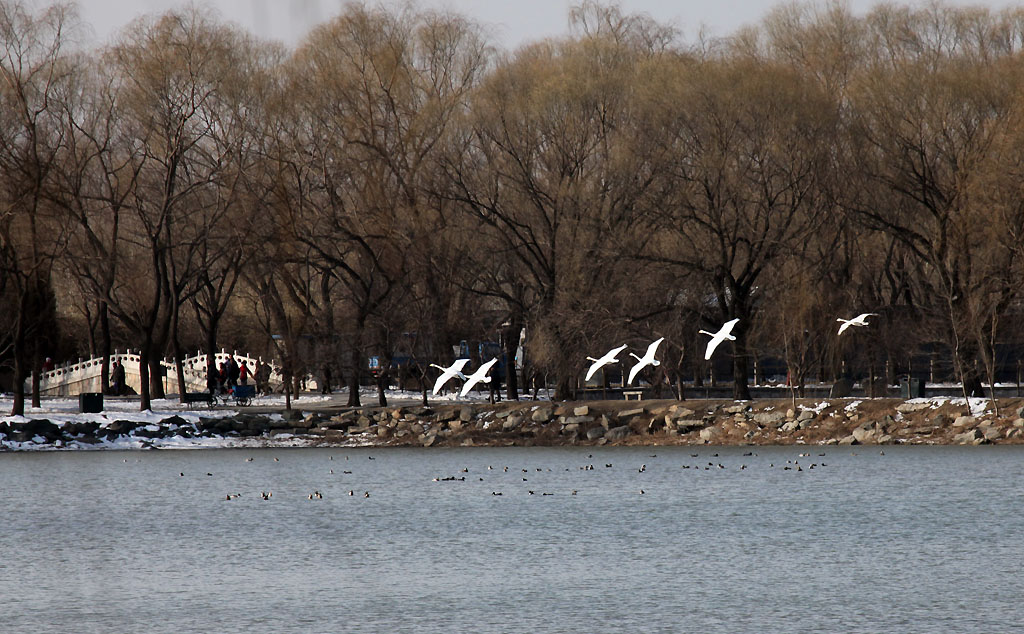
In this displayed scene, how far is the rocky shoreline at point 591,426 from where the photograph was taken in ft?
120

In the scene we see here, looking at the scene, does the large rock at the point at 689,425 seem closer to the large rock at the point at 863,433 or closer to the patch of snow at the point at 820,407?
the patch of snow at the point at 820,407

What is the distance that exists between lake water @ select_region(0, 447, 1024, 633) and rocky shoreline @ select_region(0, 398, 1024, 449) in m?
5.35

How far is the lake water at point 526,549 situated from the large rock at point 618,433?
7.73m

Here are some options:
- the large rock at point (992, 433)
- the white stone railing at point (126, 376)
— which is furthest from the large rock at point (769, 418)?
the white stone railing at point (126, 376)

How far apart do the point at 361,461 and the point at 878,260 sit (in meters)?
20.7

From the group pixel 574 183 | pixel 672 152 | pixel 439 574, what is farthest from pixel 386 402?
pixel 439 574

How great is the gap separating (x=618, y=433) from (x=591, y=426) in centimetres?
103

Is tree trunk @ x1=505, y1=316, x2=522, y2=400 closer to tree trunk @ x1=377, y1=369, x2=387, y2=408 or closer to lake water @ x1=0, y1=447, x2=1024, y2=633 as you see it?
tree trunk @ x1=377, y1=369, x2=387, y2=408

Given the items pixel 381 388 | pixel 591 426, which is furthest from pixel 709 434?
pixel 381 388

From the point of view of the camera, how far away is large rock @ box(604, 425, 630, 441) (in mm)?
39531

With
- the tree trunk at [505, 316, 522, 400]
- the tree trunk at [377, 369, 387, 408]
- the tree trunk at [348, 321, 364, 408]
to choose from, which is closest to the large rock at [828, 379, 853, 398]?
the tree trunk at [505, 316, 522, 400]

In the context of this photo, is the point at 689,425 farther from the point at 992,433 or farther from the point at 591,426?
the point at 992,433

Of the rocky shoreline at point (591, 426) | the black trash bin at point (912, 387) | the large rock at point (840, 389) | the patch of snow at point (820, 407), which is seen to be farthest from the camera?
the large rock at point (840, 389)

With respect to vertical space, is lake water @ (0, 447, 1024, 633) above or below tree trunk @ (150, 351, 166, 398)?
below
